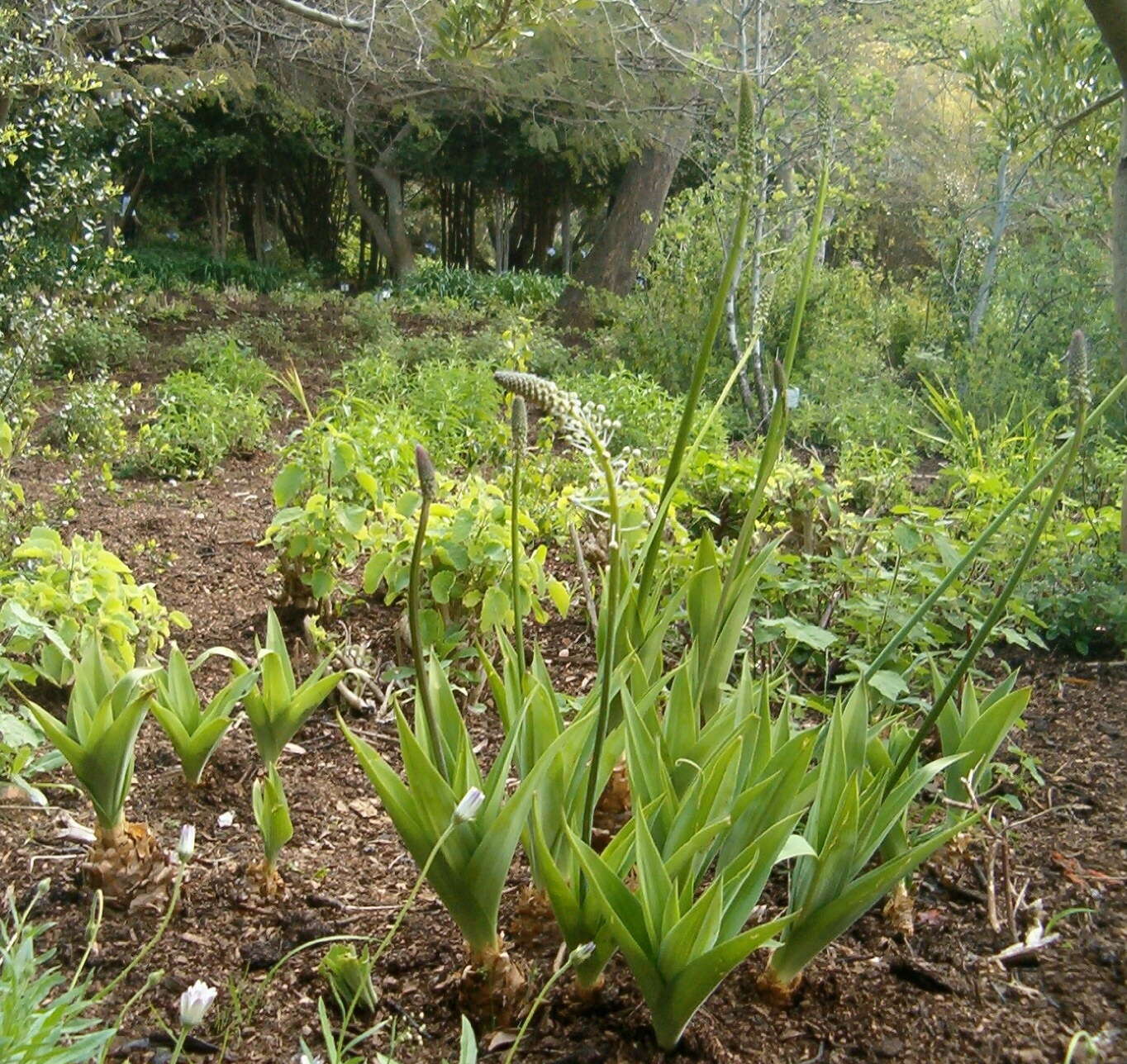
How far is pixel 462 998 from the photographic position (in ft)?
5.54

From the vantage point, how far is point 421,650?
1.46 m

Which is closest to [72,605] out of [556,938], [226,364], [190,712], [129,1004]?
[190,712]

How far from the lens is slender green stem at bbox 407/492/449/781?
132cm

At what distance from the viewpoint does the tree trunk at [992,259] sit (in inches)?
348

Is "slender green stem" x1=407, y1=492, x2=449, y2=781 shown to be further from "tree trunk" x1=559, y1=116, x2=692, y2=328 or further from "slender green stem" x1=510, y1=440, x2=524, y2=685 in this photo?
"tree trunk" x1=559, y1=116, x2=692, y2=328

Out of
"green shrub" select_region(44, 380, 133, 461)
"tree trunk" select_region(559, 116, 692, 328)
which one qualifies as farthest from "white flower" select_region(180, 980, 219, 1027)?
"tree trunk" select_region(559, 116, 692, 328)

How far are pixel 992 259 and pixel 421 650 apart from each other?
9.03m

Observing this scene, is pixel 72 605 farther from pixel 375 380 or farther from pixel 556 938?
pixel 375 380

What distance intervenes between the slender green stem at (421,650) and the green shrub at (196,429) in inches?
154

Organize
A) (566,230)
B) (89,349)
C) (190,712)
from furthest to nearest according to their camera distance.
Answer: (566,230) → (89,349) → (190,712)

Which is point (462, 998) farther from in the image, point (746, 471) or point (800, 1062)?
point (746, 471)

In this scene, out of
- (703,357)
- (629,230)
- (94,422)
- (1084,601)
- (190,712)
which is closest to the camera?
(703,357)

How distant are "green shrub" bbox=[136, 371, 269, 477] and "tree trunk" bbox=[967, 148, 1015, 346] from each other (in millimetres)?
5616

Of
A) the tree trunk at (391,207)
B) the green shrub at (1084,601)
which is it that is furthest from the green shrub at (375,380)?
the tree trunk at (391,207)
